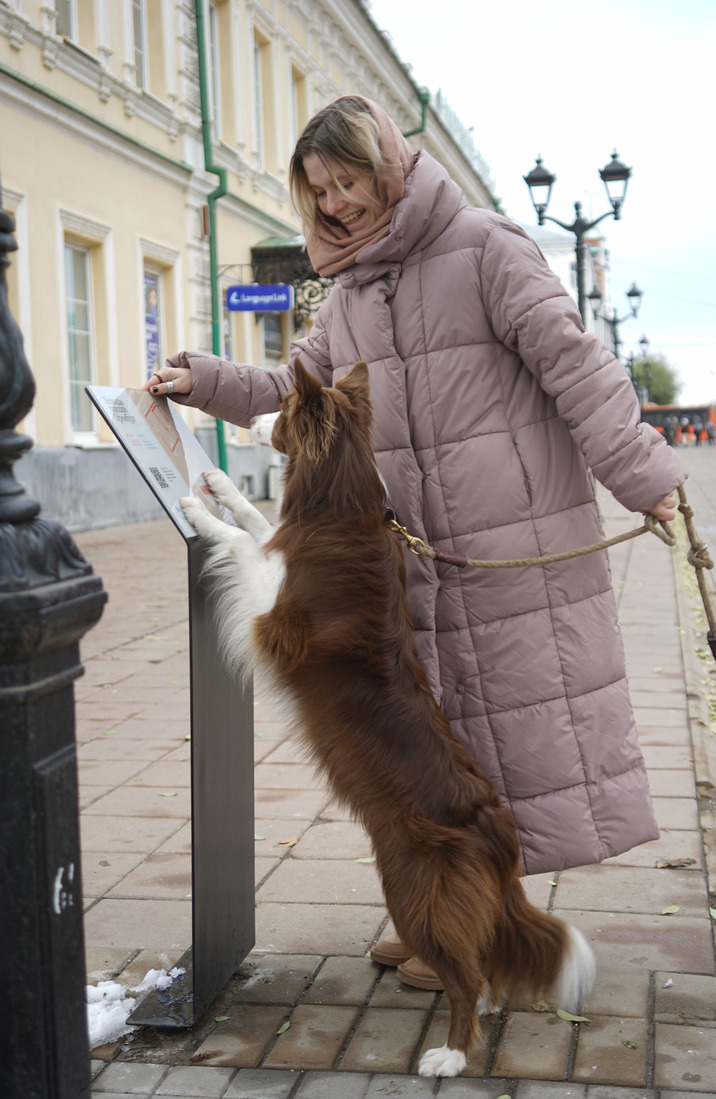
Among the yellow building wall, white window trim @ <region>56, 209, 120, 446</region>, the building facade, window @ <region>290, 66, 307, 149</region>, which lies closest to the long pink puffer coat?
the yellow building wall

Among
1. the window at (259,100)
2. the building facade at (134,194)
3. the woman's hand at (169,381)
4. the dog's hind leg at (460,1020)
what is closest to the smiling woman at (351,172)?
the woman's hand at (169,381)

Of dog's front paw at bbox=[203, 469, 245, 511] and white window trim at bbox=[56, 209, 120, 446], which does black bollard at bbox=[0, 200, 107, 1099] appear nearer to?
dog's front paw at bbox=[203, 469, 245, 511]

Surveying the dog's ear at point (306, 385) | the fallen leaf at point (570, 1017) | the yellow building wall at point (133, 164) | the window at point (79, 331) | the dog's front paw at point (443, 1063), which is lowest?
the fallen leaf at point (570, 1017)

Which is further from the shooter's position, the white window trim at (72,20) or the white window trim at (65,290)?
the white window trim at (72,20)

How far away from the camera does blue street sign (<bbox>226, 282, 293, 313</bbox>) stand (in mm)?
17141

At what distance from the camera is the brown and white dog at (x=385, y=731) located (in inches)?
106

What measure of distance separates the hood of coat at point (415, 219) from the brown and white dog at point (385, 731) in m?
0.32

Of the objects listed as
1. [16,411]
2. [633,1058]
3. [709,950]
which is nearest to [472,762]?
[633,1058]

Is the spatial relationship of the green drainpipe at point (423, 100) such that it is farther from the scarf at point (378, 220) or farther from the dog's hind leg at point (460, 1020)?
the dog's hind leg at point (460, 1020)

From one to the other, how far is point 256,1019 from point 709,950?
52.6 inches

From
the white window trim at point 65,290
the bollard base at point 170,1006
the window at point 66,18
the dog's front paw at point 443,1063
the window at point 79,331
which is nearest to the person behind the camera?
the dog's front paw at point 443,1063

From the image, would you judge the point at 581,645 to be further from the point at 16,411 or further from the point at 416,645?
the point at 16,411

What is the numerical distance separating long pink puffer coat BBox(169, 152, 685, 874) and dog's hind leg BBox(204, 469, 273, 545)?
0.46 metres

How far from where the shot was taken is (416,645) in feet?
10.1
